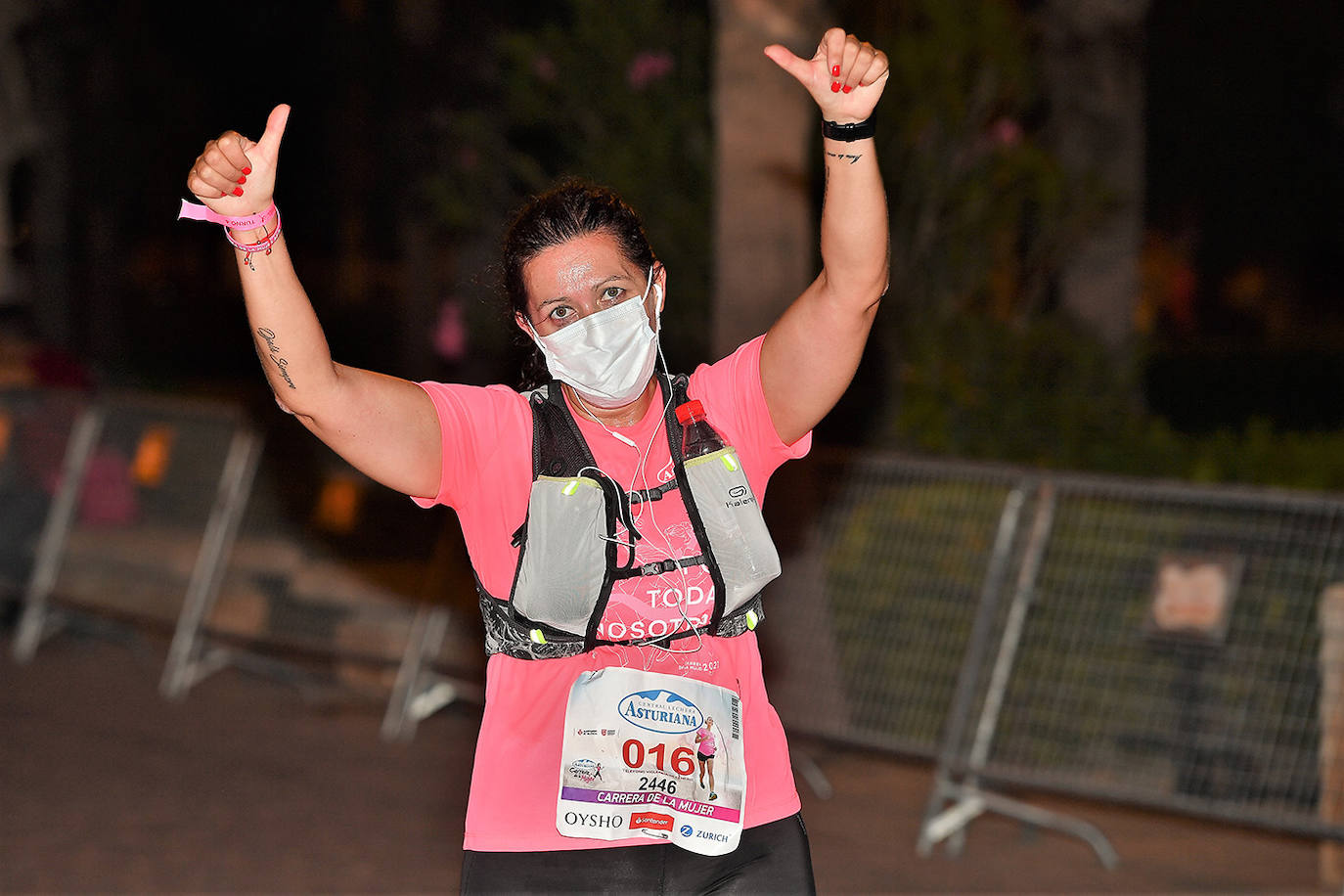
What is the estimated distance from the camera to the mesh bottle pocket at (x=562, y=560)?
9.18ft

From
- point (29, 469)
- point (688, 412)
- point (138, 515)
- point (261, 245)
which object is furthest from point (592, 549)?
point (29, 469)

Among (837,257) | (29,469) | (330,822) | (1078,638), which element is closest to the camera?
(837,257)

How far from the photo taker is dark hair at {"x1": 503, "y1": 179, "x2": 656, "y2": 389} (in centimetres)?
298

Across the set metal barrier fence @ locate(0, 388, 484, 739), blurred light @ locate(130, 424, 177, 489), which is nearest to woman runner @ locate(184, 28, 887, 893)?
metal barrier fence @ locate(0, 388, 484, 739)

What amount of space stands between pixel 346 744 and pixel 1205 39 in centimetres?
2007

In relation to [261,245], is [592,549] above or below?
below

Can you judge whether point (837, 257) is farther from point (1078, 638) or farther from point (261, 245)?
point (1078, 638)

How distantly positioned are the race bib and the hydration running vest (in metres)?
0.10

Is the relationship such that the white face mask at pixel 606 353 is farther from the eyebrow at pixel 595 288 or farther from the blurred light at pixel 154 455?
the blurred light at pixel 154 455

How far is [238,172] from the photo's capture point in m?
2.61

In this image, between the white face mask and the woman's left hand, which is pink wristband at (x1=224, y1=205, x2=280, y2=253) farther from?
the woman's left hand

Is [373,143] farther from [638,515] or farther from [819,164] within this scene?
[638,515]

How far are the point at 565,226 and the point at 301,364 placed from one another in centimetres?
56

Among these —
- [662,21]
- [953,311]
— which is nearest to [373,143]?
[662,21]
